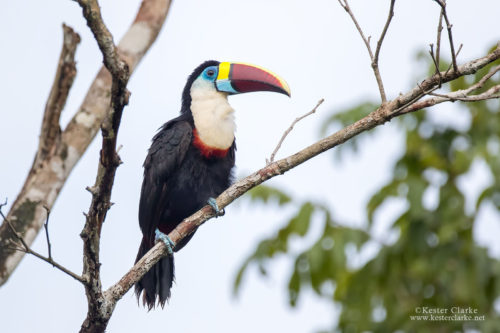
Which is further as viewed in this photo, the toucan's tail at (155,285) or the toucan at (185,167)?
the toucan at (185,167)

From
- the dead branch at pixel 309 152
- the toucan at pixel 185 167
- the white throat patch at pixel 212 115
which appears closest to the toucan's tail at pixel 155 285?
the toucan at pixel 185 167

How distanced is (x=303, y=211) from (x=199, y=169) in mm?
1131

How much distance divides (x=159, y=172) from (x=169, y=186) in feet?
0.56

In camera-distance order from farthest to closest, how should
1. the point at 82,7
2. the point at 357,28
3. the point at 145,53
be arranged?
the point at 145,53 → the point at 357,28 → the point at 82,7

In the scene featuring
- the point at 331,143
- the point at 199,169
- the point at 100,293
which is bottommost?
the point at 100,293

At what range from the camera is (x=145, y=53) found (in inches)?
197

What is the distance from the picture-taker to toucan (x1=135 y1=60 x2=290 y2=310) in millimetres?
5707

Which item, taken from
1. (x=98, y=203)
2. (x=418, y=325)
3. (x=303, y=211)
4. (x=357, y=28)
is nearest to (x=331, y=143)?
(x=357, y=28)

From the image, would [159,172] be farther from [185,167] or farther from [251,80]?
[251,80]

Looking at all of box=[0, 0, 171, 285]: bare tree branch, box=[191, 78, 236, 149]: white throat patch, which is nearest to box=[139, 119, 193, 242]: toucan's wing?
box=[191, 78, 236, 149]: white throat patch

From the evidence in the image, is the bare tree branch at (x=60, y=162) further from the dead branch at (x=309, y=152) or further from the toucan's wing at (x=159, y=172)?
Result: the toucan's wing at (x=159, y=172)

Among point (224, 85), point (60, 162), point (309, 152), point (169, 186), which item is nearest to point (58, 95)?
point (60, 162)

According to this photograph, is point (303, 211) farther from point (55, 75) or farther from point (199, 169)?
point (55, 75)

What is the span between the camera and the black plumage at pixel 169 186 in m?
5.66
